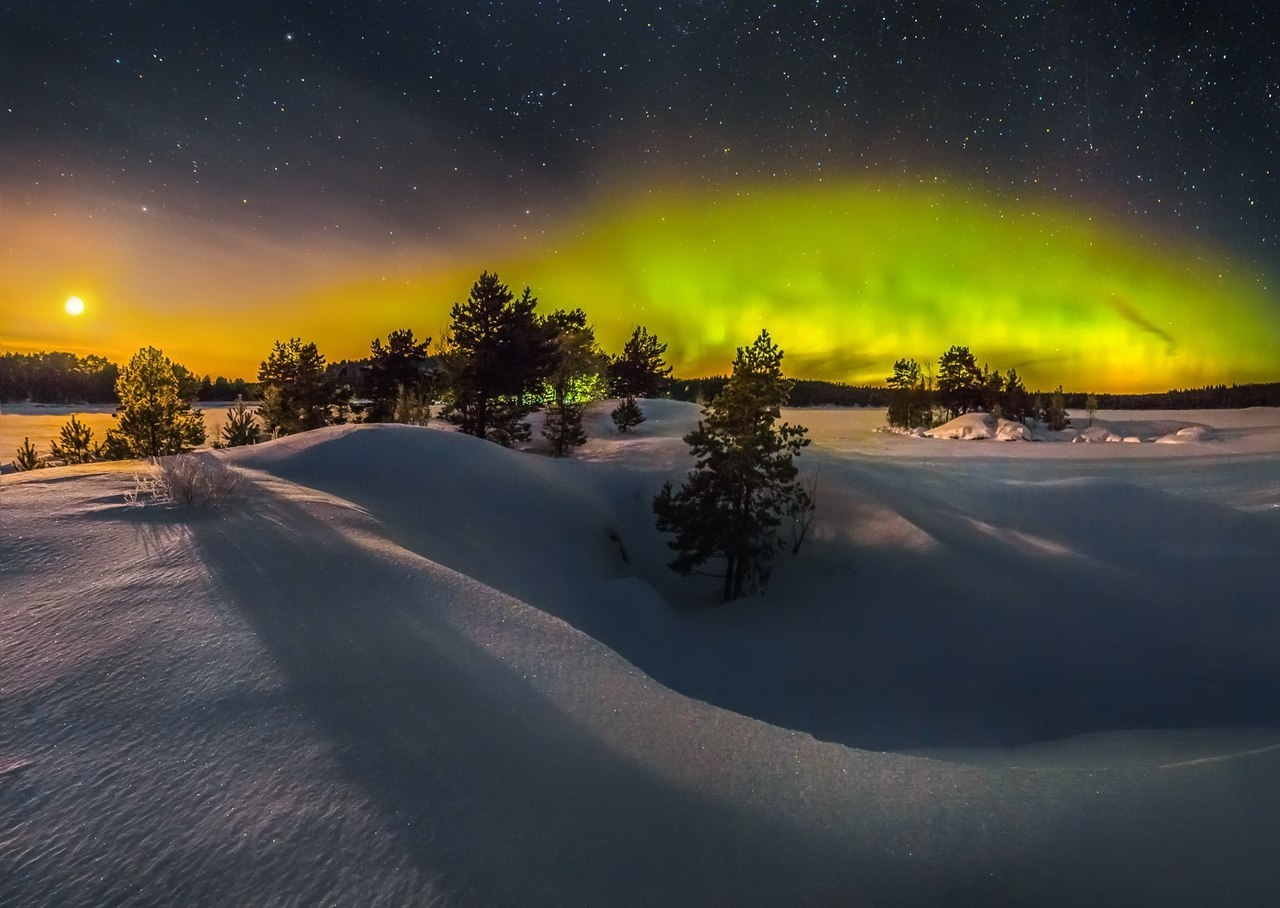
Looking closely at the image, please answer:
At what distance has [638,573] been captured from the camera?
9.88 meters

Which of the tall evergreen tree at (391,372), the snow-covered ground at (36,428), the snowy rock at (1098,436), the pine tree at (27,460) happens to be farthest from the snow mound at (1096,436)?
the pine tree at (27,460)

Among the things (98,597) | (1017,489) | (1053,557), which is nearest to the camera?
(98,597)

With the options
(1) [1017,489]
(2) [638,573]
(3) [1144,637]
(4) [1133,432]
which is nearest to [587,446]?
(2) [638,573]

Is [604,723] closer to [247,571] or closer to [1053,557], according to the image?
[247,571]

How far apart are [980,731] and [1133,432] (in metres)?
33.4

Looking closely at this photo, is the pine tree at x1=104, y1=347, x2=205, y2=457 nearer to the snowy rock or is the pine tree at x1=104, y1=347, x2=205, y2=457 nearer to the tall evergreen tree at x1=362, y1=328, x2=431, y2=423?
the tall evergreen tree at x1=362, y1=328, x2=431, y2=423

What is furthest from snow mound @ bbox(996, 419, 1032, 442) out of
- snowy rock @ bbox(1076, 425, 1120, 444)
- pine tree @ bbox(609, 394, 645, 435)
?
pine tree @ bbox(609, 394, 645, 435)

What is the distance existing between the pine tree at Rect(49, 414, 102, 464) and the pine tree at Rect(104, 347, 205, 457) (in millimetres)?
1680

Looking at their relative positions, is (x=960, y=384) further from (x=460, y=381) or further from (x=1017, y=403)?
(x=460, y=381)

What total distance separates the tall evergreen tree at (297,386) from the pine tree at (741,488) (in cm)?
1978

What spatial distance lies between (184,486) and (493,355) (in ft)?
57.5

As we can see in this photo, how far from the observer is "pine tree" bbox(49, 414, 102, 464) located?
1672 centimetres

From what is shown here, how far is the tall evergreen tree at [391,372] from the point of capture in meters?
24.4

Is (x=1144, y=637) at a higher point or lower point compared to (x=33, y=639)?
lower
